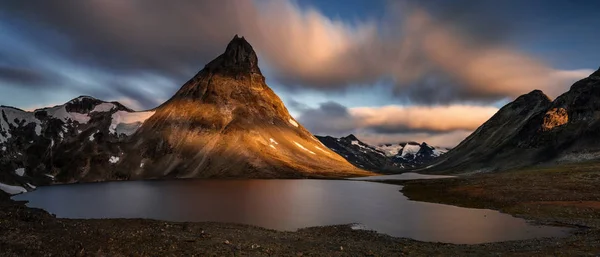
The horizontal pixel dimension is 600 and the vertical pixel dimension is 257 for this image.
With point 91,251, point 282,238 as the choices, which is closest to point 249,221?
point 282,238

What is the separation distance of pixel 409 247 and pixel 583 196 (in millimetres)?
56037

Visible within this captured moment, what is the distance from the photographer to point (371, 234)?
45.0 metres

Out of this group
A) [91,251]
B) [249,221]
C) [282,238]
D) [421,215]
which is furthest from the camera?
[421,215]

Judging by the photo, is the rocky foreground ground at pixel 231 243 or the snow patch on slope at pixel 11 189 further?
the snow patch on slope at pixel 11 189

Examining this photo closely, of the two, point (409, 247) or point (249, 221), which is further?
point (249, 221)

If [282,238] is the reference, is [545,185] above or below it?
above

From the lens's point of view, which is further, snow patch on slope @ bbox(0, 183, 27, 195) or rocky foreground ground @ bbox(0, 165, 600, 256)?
snow patch on slope @ bbox(0, 183, 27, 195)

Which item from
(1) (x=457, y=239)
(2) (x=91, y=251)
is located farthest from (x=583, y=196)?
(2) (x=91, y=251)

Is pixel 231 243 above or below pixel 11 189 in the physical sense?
above

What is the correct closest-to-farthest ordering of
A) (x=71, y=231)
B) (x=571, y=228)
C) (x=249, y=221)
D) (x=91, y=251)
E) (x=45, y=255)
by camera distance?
1. (x=45, y=255)
2. (x=91, y=251)
3. (x=71, y=231)
4. (x=571, y=228)
5. (x=249, y=221)

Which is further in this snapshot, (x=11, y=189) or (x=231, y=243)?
(x=11, y=189)

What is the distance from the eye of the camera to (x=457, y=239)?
4281 centimetres

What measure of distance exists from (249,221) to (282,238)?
20.2 m

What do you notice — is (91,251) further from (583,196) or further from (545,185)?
(545,185)
